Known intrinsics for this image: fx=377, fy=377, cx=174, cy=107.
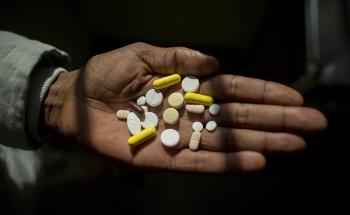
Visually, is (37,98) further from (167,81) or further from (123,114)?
(167,81)

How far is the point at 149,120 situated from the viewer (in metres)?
1.17

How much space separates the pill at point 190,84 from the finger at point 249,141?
0.45ft

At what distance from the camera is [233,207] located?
5.57ft

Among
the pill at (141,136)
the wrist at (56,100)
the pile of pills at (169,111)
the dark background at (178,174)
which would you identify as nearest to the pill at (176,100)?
the pile of pills at (169,111)

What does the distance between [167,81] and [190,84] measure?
71 mm

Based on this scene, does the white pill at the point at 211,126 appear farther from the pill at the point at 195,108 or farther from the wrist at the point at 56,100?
the wrist at the point at 56,100

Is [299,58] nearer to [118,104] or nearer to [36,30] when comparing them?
[118,104]

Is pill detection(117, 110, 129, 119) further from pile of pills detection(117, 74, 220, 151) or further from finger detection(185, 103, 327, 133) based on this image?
finger detection(185, 103, 327, 133)

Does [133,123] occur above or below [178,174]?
above

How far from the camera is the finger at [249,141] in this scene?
1.05 metres

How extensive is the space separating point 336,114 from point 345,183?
317mm

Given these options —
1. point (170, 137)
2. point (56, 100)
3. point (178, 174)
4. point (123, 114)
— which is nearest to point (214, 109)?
point (170, 137)

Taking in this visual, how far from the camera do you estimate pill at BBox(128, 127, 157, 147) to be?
1.10 m

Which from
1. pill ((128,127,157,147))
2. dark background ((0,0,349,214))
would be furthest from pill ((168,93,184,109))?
dark background ((0,0,349,214))
